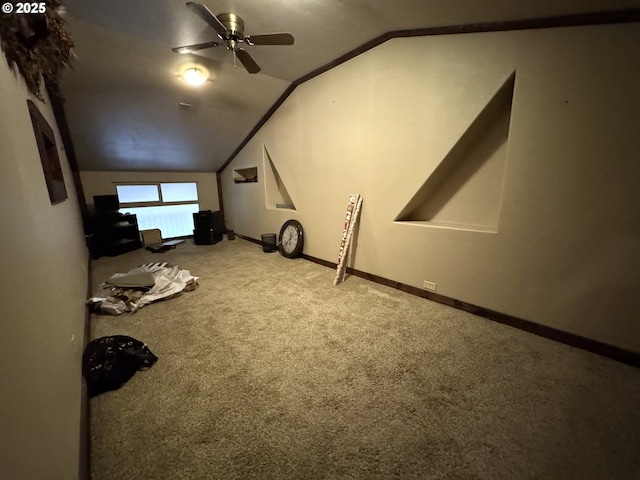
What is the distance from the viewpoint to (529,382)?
146cm

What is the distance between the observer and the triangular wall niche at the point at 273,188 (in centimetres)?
460

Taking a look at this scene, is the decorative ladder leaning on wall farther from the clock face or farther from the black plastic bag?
the black plastic bag

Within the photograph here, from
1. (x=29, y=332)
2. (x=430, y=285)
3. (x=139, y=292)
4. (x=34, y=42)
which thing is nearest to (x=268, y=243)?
(x=139, y=292)

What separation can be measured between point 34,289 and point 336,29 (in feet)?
9.64

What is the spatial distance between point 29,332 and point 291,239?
11.1 ft

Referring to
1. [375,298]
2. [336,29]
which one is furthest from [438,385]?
[336,29]

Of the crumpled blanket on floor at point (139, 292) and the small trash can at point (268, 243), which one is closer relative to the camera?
the crumpled blanket on floor at point (139, 292)

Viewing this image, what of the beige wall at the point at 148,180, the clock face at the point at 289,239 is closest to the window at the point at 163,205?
the beige wall at the point at 148,180

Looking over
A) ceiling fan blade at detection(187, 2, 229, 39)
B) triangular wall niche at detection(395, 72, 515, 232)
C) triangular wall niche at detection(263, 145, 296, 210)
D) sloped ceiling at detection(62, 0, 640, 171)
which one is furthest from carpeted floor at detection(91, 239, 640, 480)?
triangular wall niche at detection(263, 145, 296, 210)

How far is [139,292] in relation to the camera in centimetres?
255

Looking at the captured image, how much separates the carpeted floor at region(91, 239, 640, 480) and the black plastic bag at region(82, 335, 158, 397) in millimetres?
59

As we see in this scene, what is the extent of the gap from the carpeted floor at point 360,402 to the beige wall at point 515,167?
0.38 m

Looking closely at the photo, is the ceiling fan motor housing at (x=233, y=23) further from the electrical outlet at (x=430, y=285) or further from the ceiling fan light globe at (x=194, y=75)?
the electrical outlet at (x=430, y=285)

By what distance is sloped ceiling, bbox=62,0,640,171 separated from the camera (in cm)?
198
